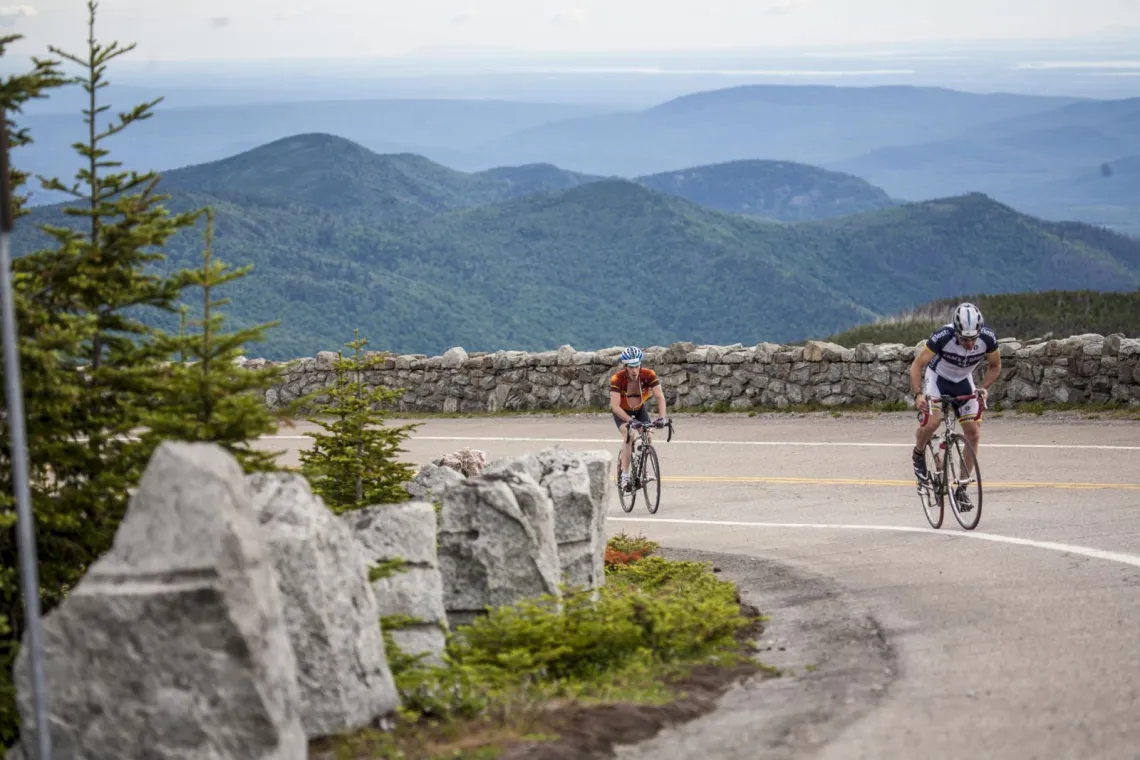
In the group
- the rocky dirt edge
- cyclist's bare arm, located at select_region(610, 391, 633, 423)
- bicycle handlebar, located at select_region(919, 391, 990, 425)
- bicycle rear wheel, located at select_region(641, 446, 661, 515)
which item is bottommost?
the rocky dirt edge

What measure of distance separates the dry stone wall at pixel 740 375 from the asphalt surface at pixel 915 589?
0.99m

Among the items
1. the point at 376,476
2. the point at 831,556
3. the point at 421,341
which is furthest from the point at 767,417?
the point at 421,341

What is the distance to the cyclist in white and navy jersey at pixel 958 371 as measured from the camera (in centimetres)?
1315

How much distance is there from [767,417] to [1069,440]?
5.48m

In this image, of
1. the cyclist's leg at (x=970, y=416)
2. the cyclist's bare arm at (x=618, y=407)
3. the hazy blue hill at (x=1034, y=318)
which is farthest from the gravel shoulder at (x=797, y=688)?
the hazy blue hill at (x=1034, y=318)

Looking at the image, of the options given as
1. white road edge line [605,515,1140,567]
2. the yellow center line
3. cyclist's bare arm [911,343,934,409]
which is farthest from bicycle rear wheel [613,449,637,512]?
cyclist's bare arm [911,343,934,409]

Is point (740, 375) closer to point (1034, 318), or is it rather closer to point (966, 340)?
point (966, 340)

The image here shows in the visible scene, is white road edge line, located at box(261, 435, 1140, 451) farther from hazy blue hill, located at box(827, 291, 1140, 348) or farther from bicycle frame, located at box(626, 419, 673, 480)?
hazy blue hill, located at box(827, 291, 1140, 348)

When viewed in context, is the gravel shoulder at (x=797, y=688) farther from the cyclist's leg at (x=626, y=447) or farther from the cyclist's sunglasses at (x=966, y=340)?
the cyclist's leg at (x=626, y=447)

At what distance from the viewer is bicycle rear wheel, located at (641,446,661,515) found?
16828 mm

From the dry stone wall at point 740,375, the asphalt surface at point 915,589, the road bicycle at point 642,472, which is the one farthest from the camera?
the dry stone wall at point 740,375

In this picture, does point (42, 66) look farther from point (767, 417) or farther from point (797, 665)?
point (767, 417)

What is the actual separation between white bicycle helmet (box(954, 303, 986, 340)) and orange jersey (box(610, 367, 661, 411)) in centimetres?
439

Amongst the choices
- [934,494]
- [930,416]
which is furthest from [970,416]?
[934,494]
